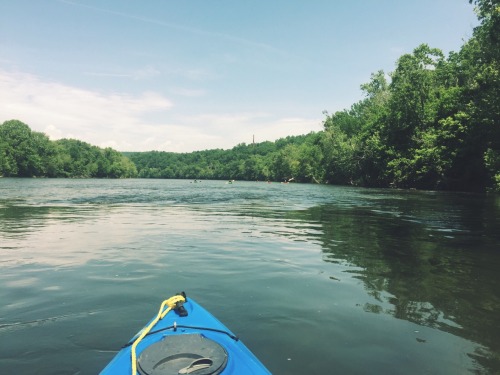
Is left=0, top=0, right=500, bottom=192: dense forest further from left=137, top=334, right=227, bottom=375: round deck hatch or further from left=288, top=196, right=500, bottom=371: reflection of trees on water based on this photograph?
left=137, top=334, right=227, bottom=375: round deck hatch

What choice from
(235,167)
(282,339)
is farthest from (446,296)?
(235,167)

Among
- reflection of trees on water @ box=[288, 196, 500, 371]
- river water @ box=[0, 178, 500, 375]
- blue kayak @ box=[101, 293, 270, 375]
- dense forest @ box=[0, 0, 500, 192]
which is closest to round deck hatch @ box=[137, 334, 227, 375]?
blue kayak @ box=[101, 293, 270, 375]

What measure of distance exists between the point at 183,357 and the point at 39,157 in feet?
479

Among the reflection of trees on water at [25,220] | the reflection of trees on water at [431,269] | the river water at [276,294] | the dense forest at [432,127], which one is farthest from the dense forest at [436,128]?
the reflection of trees on water at [25,220]

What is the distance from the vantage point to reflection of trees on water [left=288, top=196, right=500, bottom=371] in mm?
6125

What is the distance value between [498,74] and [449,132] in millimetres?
19978

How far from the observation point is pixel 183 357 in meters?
3.83

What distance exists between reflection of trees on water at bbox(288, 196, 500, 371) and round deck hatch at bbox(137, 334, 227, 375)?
3.61 meters

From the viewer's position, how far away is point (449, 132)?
Result: 158 ft

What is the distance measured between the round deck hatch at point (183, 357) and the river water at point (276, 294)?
1088 mm

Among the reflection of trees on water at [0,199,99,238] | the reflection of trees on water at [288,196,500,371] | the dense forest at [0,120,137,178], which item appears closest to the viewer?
the reflection of trees on water at [288,196,500,371]

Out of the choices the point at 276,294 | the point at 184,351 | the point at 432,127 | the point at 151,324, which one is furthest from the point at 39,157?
the point at 184,351

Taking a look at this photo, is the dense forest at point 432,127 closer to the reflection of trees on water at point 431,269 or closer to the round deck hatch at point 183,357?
the reflection of trees on water at point 431,269

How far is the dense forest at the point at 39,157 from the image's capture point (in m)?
120
